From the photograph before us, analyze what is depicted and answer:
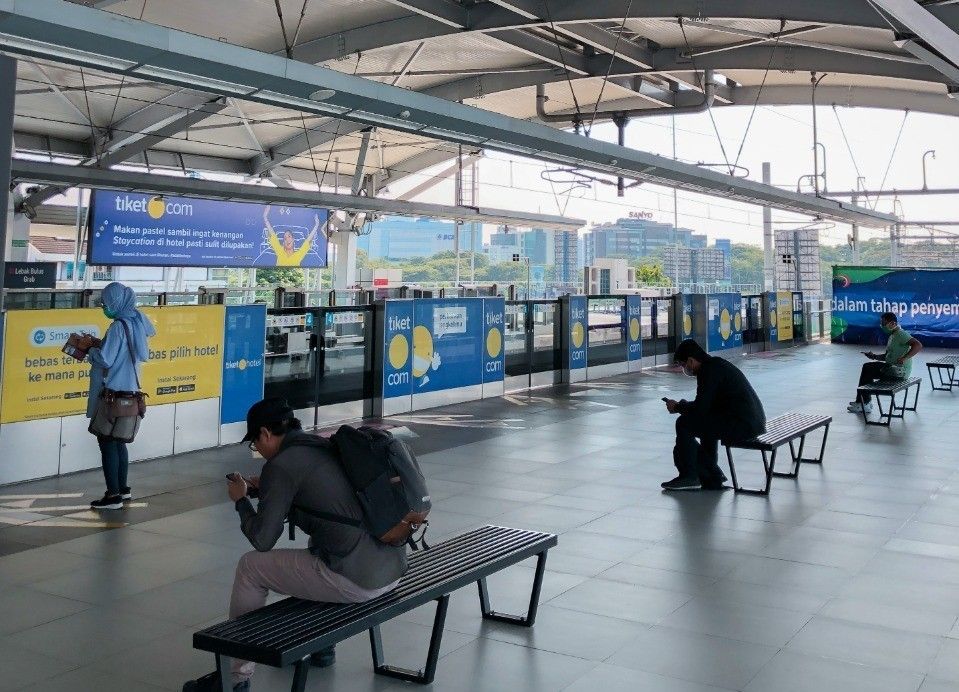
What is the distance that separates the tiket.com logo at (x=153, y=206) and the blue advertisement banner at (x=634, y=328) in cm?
950

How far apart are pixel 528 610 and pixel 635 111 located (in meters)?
20.3

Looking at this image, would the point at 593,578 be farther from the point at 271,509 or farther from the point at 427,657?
the point at 271,509

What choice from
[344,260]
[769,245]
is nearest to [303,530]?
[344,260]

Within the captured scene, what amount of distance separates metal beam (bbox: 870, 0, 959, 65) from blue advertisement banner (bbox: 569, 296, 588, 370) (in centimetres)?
770

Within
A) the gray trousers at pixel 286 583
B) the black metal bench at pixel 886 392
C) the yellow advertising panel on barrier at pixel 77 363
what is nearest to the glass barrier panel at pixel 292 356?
the yellow advertising panel on barrier at pixel 77 363

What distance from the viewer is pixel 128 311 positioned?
721 cm

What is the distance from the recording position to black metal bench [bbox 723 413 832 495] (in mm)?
7766

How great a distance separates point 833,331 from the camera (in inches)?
1094

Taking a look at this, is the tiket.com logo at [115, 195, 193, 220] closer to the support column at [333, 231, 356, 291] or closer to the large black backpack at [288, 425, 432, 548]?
the support column at [333, 231, 356, 291]

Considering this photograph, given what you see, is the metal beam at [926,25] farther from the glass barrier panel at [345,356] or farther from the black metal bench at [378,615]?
the glass barrier panel at [345,356]

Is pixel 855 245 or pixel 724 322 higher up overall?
pixel 855 245

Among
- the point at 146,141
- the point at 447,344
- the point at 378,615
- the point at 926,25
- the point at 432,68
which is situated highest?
the point at 432,68

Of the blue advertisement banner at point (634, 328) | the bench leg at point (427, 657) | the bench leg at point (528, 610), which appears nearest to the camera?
the bench leg at point (427, 657)

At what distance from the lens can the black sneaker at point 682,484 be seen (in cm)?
798
